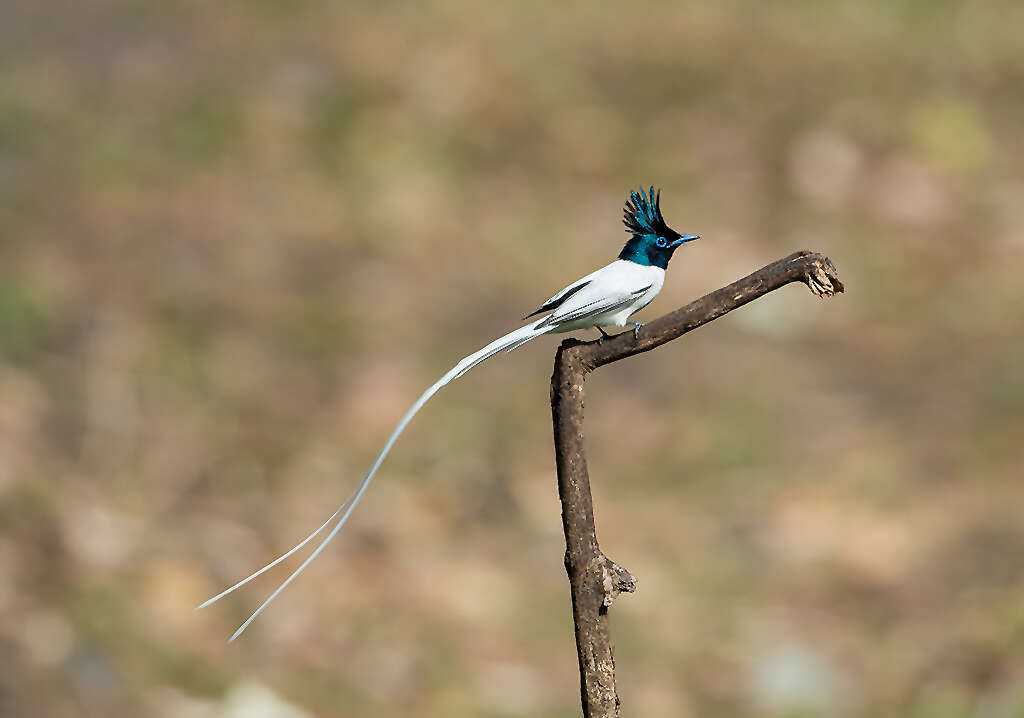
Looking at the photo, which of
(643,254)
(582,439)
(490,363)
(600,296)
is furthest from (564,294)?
(490,363)

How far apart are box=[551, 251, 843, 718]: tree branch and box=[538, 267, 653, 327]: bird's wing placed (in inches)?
5.6

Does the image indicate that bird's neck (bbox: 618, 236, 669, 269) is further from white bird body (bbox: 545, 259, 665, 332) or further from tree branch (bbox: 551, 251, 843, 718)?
tree branch (bbox: 551, 251, 843, 718)

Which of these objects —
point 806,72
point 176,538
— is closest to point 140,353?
point 176,538

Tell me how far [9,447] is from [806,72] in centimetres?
674

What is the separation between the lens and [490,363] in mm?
7922

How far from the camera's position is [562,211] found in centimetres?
883

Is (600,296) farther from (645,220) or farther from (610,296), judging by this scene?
(645,220)

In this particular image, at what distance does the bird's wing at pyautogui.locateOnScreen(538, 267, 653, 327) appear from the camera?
2291 mm

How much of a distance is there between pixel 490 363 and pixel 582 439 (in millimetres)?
5861

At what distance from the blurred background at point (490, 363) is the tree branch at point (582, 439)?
353cm

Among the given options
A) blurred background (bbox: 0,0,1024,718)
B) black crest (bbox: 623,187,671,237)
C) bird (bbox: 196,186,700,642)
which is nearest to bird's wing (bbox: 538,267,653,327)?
bird (bbox: 196,186,700,642)

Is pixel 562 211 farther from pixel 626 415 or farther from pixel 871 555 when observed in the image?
pixel 871 555

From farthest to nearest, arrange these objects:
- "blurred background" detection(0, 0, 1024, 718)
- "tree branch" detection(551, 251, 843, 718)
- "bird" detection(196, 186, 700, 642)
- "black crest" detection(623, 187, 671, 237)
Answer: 1. "blurred background" detection(0, 0, 1024, 718)
2. "black crest" detection(623, 187, 671, 237)
3. "bird" detection(196, 186, 700, 642)
4. "tree branch" detection(551, 251, 843, 718)

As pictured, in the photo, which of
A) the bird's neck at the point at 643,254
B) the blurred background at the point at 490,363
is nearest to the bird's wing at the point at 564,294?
the bird's neck at the point at 643,254
